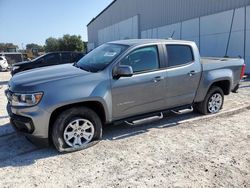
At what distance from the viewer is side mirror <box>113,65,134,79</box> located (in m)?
4.29

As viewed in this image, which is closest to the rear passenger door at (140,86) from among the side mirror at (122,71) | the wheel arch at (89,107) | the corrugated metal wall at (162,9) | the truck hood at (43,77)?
the side mirror at (122,71)

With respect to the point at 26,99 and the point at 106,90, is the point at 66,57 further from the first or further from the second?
the point at 26,99

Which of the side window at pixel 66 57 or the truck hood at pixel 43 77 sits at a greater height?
the side window at pixel 66 57

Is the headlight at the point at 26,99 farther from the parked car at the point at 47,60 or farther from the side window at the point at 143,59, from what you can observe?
the parked car at the point at 47,60

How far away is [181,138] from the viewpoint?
4.74 metres

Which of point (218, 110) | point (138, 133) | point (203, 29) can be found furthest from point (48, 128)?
point (203, 29)

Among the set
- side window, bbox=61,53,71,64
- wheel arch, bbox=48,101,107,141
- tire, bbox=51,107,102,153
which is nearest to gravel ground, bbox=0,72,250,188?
tire, bbox=51,107,102,153

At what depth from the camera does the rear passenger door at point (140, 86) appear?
4.51 meters

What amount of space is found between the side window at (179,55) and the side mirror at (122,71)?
117cm

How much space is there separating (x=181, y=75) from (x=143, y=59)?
95cm

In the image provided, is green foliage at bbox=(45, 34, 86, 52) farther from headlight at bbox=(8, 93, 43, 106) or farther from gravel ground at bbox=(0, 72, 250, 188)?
headlight at bbox=(8, 93, 43, 106)

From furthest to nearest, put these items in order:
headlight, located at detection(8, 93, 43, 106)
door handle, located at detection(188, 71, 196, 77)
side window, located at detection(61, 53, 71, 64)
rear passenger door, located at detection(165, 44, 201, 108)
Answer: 1. side window, located at detection(61, 53, 71, 64)
2. door handle, located at detection(188, 71, 196, 77)
3. rear passenger door, located at detection(165, 44, 201, 108)
4. headlight, located at detection(8, 93, 43, 106)

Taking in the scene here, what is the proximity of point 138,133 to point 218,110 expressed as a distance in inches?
98.8

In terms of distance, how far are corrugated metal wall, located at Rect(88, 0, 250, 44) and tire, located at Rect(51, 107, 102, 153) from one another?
1225 cm
